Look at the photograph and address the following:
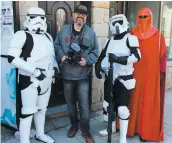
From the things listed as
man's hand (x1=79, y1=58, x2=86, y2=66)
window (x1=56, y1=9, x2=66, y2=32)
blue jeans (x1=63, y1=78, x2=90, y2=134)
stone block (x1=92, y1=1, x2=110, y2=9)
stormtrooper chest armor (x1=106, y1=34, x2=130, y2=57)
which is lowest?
blue jeans (x1=63, y1=78, x2=90, y2=134)

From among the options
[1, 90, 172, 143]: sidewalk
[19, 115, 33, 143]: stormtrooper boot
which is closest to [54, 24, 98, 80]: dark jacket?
[19, 115, 33, 143]: stormtrooper boot

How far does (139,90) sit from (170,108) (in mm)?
1636

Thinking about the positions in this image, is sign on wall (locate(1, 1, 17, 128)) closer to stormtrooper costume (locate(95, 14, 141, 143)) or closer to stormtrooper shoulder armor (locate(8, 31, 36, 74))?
stormtrooper shoulder armor (locate(8, 31, 36, 74))

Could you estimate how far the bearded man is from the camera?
2685mm

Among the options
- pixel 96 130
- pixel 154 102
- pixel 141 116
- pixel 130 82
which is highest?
pixel 130 82

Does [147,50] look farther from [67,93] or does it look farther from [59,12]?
[59,12]

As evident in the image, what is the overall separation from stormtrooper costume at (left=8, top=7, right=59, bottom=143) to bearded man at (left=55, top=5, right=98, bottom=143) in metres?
0.20

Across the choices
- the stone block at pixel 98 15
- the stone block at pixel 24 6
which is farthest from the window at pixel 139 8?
the stone block at pixel 24 6

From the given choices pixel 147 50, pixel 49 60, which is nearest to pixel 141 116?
pixel 147 50

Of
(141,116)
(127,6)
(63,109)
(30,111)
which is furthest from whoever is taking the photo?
(127,6)

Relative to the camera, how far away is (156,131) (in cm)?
297

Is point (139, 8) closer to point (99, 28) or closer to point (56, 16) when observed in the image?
point (99, 28)

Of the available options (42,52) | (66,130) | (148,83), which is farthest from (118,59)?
(66,130)

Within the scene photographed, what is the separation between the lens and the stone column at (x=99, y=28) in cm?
370
